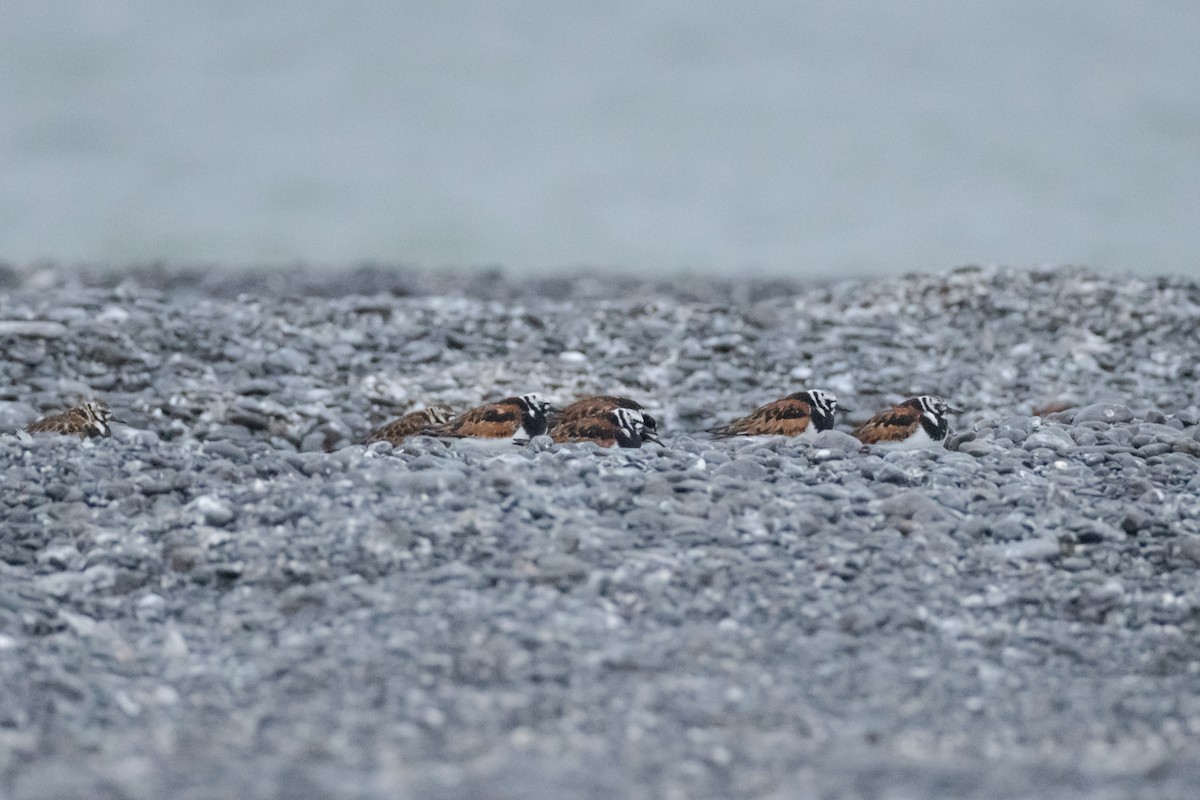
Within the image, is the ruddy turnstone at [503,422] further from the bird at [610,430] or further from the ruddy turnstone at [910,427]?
the ruddy turnstone at [910,427]

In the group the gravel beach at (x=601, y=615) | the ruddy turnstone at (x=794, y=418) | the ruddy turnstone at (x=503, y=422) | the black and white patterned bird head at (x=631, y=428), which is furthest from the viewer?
the ruddy turnstone at (x=794, y=418)

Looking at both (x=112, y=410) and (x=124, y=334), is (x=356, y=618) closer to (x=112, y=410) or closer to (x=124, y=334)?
(x=112, y=410)

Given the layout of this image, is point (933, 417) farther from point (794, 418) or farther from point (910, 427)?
point (794, 418)

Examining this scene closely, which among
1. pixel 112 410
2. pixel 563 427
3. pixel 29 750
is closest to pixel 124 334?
pixel 112 410

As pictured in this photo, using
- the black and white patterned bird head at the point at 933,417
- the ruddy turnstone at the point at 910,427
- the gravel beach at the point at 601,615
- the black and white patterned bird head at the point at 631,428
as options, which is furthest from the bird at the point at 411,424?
the black and white patterned bird head at the point at 933,417

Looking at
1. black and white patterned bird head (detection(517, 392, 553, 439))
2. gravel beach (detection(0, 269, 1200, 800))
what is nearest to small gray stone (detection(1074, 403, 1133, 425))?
gravel beach (detection(0, 269, 1200, 800))
